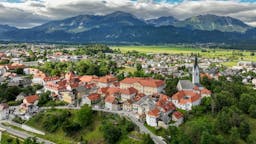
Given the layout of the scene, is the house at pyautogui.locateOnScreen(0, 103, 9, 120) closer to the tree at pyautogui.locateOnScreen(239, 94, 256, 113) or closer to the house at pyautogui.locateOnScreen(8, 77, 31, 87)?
the house at pyautogui.locateOnScreen(8, 77, 31, 87)

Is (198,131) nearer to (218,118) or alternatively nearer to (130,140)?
(218,118)

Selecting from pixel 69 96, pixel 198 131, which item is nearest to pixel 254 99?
pixel 198 131

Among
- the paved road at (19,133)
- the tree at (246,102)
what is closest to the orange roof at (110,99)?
the paved road at (19,133)

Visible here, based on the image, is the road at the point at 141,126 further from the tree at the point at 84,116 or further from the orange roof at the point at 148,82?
the orange roof at the point at 148,82

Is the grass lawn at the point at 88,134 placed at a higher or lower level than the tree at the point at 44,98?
lower

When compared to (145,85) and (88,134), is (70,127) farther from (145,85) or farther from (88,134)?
(145,85)

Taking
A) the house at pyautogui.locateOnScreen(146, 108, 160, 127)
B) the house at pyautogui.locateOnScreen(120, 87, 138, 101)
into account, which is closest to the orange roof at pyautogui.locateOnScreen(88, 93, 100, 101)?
the house at pyautogui.locateOnScreen(120, 87, 138, 101)
